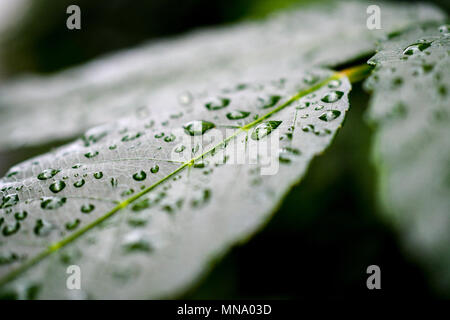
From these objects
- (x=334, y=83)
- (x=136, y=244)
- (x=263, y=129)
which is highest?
(x=334, y=83)

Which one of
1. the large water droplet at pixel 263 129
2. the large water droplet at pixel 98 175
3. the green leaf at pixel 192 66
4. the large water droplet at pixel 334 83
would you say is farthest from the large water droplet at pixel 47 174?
the large water droplet at pixel 334 83

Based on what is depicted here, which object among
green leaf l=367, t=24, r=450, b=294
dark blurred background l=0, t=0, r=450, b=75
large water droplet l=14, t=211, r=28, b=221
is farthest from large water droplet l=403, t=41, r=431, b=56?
dark blurred background l=0, t=0, r=450, b=75

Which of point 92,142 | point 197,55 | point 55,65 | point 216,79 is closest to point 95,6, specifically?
point 55,65

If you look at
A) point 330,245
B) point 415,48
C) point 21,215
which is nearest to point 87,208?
point 21,215

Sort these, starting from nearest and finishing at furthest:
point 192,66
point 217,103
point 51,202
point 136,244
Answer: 1. point 136,244
2. point 51,202
3. point 217,103
4. point 192,66

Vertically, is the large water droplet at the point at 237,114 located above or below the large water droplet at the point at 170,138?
above

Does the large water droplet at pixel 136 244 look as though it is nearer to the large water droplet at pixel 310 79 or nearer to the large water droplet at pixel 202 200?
the large water droplet at pixel 202 200

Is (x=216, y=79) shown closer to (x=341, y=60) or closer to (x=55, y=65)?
(x=341, y=60)

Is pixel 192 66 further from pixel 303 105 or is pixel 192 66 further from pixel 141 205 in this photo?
pixel 141 205
